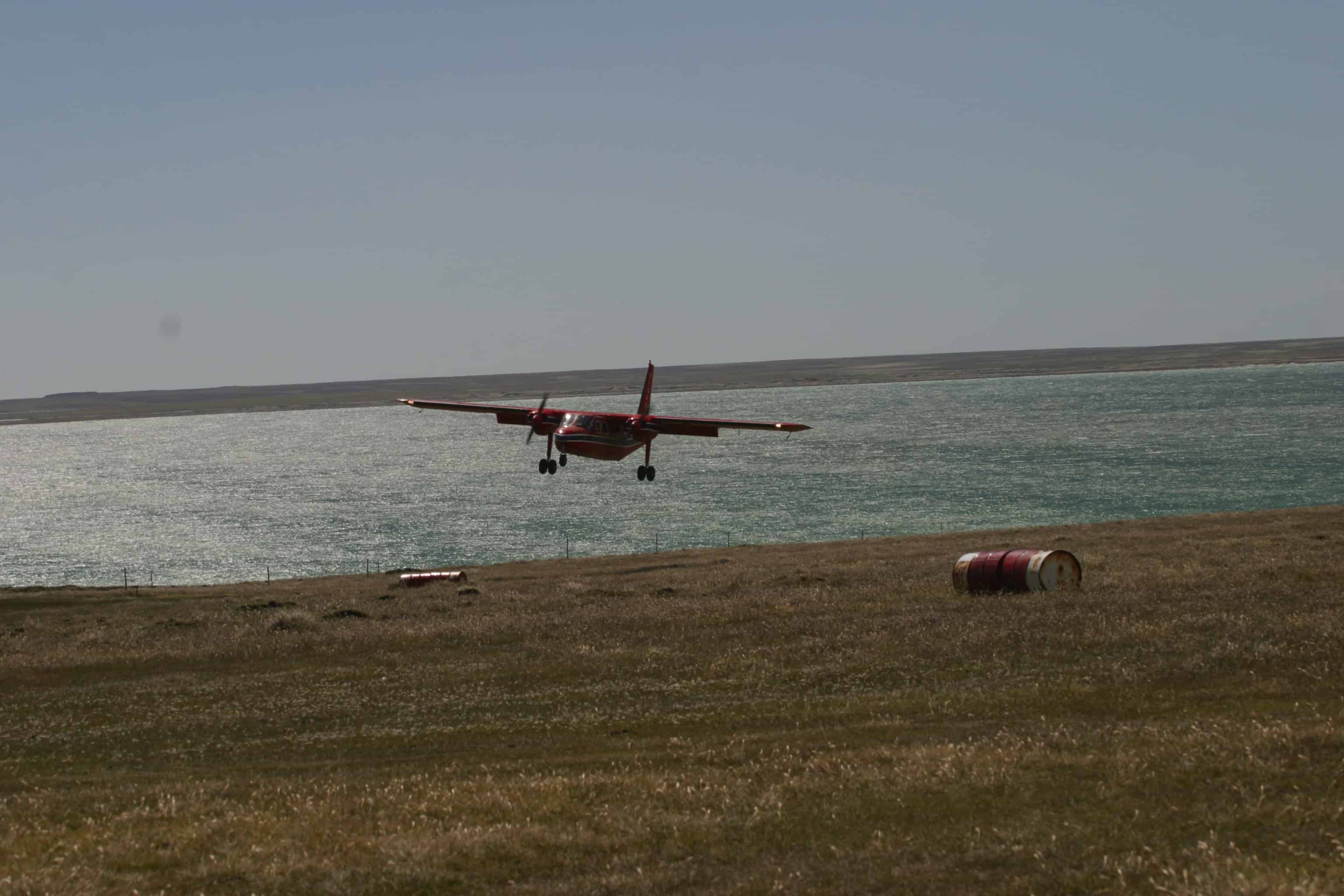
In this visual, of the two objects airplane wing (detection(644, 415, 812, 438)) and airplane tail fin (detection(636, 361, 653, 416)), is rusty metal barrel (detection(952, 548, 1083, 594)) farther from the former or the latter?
airplane tail fin (detection(636, 361, 653, 416))

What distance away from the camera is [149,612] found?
180 feet

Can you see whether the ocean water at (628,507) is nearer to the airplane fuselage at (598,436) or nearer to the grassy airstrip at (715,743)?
the airplane fuselage at (598,436)

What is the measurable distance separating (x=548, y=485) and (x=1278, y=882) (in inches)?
6599

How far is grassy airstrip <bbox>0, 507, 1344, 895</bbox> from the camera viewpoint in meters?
16.0

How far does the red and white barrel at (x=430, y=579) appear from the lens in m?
60.8

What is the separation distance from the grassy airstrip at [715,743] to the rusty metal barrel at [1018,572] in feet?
2.71

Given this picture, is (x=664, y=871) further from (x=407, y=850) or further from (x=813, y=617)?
(x=813, y=617)

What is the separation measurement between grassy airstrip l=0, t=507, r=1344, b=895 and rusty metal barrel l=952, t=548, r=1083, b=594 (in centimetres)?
82

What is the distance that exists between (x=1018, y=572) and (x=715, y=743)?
19.4 meters

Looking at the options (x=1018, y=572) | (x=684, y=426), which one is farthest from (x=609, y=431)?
(x=1018, y=572)

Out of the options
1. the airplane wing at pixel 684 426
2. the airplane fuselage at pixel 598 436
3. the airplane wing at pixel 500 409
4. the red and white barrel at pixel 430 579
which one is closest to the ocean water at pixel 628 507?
the airplane wing at pixel 500 409

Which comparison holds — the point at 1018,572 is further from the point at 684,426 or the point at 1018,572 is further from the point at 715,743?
the point at 684,426

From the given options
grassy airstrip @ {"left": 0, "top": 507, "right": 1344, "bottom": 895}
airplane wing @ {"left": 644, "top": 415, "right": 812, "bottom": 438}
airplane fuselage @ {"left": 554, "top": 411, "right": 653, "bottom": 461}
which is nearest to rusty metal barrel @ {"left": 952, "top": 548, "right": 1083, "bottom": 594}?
grassy airstrip @ {"left": 0, "top": 507, "right": 1344, "bottom": 895}

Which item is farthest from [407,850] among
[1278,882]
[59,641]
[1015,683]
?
[59,641]
